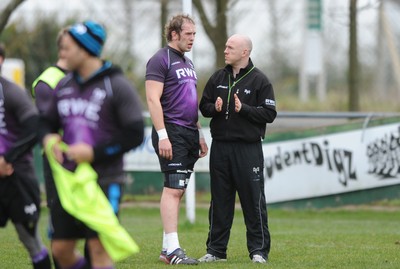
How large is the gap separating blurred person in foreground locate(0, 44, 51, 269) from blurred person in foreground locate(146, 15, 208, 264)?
6.51ft

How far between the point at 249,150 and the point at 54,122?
126 inches

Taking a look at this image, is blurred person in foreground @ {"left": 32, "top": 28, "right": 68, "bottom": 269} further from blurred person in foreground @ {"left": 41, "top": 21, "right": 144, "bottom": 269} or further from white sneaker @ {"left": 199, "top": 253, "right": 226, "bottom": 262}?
white sneaker @ {"left": 199, "top": 253, "right": 226, "bottom": 262}

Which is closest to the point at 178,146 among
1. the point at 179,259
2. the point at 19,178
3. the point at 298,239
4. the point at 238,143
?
the point at 238,143

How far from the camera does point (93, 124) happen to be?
6395 millimetres

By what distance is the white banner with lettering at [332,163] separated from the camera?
16.0m

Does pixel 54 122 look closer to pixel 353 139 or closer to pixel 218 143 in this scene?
pixel 218 143

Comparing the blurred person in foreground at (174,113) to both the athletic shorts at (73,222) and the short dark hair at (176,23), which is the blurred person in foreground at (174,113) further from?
the athletic shorts at (73,222)

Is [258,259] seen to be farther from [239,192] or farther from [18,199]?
[18,199]

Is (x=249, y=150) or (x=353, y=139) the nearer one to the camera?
(x=249, y=150)

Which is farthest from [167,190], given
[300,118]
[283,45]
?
[283,45]

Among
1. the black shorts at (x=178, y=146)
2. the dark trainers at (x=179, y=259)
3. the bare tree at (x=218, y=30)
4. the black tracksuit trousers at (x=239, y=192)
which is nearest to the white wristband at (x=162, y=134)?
the black shorts at (x=178, y=146)

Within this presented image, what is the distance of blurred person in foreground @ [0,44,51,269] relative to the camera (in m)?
7.22

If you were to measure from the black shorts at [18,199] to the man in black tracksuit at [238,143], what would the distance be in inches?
102

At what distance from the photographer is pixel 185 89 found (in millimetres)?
9273
